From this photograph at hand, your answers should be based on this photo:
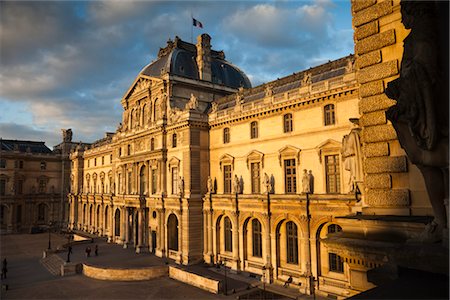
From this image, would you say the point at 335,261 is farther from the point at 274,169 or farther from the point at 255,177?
the point at 255,177

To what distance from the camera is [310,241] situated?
29.1 meters

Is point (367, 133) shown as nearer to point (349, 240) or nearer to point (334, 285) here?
point (349, 240)

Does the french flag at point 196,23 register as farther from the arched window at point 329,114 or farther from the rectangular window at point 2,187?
the rectangular window at point 2,187

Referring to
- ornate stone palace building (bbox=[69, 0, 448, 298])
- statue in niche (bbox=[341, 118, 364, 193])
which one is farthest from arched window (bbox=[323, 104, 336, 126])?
statue in niche (bbox=[341, 118, 364, 193])

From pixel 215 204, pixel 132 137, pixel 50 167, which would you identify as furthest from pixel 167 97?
pixel 50 167

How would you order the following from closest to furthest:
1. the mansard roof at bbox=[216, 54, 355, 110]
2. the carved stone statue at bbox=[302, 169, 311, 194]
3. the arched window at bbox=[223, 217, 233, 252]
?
the carved stone statue at bbox=[302, 169, 311, 194] < the mansard roof at bbox=[216, 54, 355, 110] < the arched window at bbox=[223, 217, 233, 252]

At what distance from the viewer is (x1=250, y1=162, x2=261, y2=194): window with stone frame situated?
35.3 m

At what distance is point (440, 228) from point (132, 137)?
4838 centimetres

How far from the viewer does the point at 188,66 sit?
161 ft

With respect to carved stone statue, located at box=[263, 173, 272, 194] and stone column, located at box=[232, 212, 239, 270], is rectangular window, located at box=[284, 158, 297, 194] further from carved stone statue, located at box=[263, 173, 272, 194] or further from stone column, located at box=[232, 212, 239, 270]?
stone column, located at box=[232, 212, 239, 270]

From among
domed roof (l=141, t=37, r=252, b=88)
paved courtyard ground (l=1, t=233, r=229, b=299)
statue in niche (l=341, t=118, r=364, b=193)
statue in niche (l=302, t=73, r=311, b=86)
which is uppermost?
domed roof (l=141, t=37, r=252, b=88)

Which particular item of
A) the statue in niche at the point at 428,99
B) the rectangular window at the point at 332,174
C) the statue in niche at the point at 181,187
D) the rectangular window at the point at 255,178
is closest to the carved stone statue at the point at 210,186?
the statue in niche at the point at 181,187

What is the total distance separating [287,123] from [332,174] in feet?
22.1

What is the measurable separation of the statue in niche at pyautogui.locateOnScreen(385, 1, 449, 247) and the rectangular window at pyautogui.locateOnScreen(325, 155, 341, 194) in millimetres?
22595
